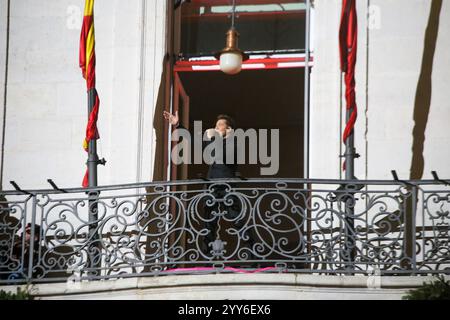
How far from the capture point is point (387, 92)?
44.1ft

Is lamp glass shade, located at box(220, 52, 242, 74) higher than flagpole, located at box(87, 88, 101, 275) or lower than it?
higher

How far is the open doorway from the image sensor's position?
16906 mm

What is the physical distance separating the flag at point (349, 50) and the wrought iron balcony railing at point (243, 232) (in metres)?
0.86

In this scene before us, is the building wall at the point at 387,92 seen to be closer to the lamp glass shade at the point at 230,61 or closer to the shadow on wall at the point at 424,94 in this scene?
the shadow on wall at the point at 424,94

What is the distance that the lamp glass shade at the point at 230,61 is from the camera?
1287cm

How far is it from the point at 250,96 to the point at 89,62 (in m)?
5.34

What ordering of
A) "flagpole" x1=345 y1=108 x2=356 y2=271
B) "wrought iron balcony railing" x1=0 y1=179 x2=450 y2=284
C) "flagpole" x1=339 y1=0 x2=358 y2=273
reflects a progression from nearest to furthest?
"wrought iron balcony railing" x1=0 y1=179 x2=450 y2=284 < "flagpole" x1=345 y1=108 x2=356 y2=271 < "flagpole" x1=339 y1=0 x2=358 y2=273

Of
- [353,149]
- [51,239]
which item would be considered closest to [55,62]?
[51,239]

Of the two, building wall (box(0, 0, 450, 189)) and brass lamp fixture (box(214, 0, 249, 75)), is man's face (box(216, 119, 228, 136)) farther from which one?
building wall (box(0, 0, 450, 189))

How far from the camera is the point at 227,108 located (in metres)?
18.5

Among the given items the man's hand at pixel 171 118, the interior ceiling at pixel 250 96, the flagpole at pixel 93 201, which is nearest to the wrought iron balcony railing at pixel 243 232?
the flagpole at pixel 93 201

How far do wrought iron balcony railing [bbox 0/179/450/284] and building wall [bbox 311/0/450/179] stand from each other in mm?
394

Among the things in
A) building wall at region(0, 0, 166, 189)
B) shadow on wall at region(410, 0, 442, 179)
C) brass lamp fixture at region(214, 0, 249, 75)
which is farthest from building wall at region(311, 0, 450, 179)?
building wall at region(0, 0, 166, 189)
